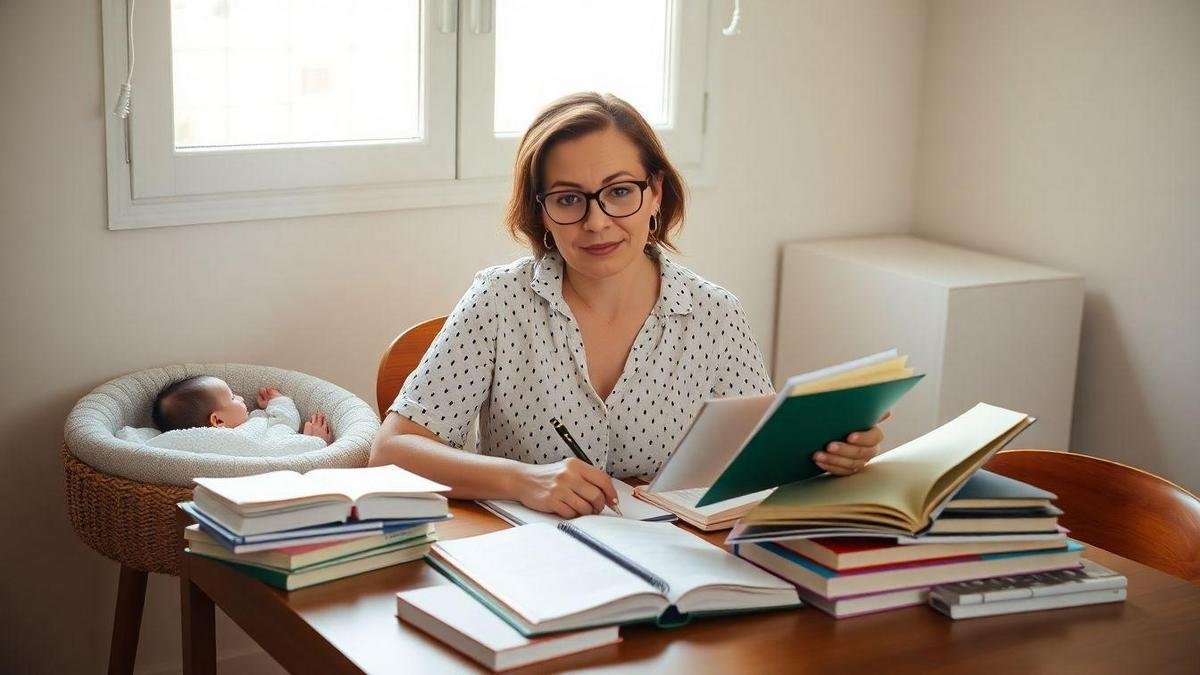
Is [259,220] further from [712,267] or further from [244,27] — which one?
[712,267]

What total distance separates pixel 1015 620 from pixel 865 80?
2366 millimetres

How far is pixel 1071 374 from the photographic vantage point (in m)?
3.29

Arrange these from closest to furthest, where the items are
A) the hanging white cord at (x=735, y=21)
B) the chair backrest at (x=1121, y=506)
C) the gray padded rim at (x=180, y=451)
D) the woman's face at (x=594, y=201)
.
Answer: the chair backrest at (x=1121, y=506) → the woman's face at (x=594, y=201) → the gray padded rim at (x=180, y=451) → the hanging white cord at (x=735, y=21)

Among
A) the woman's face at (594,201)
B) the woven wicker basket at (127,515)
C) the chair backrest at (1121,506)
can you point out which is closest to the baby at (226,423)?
the woven wicker basket at (127,515)

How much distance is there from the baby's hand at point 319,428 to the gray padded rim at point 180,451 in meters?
0.01

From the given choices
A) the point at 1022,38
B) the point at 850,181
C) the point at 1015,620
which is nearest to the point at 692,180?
the point at 850,181

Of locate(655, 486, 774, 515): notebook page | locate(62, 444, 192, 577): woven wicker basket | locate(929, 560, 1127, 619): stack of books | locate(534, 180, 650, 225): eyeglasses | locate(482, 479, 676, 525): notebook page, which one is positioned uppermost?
locate(534, 180, 650, 225): eyeglasses

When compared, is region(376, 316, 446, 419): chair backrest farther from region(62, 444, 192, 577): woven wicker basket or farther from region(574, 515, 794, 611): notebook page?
region(574, 515, 794, 611): notebook page

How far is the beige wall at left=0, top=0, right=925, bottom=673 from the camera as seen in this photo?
8.26 feet

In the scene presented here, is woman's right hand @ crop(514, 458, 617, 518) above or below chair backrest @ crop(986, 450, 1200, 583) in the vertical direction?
above

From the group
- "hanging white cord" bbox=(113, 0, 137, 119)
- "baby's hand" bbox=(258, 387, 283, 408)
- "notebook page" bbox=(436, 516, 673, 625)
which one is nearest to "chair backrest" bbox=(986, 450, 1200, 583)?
"notebook page" bbox=(436, 516, 673, 625)

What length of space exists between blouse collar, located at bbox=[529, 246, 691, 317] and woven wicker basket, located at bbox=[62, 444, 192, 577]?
2.31 feet

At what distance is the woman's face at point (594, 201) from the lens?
204cm

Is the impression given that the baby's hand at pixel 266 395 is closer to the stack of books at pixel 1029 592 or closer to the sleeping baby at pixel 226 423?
the sleeping baby at pixel 226 423
